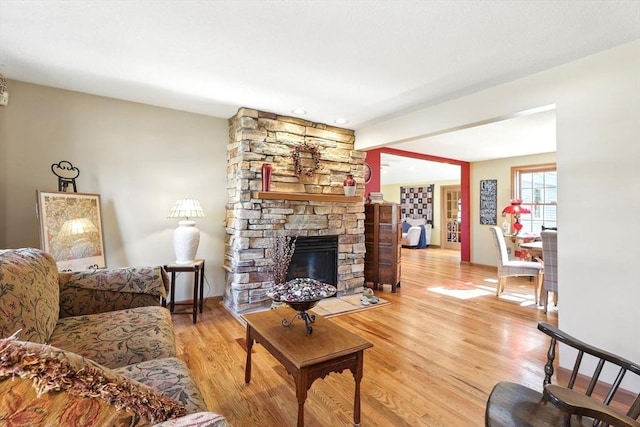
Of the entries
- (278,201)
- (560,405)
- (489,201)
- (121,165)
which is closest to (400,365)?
(560,405)

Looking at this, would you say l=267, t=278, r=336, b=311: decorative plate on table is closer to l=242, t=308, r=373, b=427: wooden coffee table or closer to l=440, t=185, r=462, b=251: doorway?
l=242, t=308, r=373, b=427: wooden coffee table

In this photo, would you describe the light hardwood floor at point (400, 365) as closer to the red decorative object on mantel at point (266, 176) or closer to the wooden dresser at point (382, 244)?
the wooden dresser at point (382, 244)

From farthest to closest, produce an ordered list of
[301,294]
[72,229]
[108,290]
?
1. [72,229]
2. [108,290]
3. [301,294]

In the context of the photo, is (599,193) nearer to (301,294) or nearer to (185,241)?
(301,294)

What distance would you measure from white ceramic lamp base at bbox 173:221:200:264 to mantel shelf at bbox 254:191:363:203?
30.3 inches

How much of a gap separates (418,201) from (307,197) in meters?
7.85

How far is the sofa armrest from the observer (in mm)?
2006

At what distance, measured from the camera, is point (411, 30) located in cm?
194

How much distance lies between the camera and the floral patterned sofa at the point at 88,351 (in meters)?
0.60

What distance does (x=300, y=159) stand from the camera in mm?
3881

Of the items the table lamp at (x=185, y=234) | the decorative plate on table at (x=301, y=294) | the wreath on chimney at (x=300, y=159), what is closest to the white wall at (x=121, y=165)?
the table lamp at (x=185, y=234)

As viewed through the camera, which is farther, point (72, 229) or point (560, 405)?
point (72, 229)

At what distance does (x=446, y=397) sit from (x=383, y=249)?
106 inches

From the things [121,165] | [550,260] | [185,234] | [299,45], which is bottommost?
[550,260]
